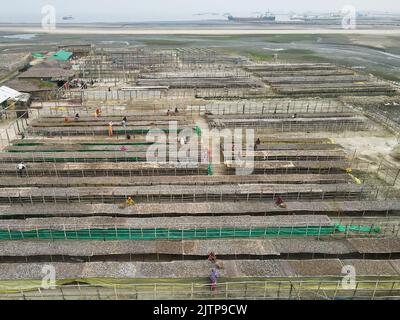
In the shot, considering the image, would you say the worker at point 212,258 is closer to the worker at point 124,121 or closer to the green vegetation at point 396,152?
the worker at point 124,121

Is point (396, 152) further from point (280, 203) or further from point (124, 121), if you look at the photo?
point (124, 121)

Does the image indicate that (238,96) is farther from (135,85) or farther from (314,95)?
(135,85)

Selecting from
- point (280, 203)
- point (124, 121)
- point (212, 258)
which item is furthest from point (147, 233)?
point (124, 121)

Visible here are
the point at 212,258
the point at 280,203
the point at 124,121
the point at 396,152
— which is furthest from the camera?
the point at 124,121

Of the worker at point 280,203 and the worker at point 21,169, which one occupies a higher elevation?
the worker at point 21,169

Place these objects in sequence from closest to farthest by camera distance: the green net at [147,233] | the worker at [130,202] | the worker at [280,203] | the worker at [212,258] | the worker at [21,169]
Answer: the worker at [212,258] < the green net at [147,233] < the worker at [280,203] < the worker at [130,202] < the worker at [21,169]

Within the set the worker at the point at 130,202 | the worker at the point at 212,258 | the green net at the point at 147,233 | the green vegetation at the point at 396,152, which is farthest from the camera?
the green vegetation at the point at 396,152

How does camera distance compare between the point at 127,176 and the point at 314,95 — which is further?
the point at 314,95

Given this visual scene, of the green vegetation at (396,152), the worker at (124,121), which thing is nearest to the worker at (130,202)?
the worker at (124,121)

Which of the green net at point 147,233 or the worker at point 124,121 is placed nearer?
the green net at point 147,233

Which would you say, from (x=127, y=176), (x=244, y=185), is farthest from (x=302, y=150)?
(x=127, y=176)

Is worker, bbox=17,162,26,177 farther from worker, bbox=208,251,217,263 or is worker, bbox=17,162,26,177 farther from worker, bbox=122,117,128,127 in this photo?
worker, bbox=208,251,217,263
